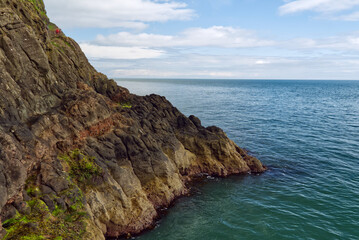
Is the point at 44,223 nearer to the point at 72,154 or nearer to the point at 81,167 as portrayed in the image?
the point at 81,167

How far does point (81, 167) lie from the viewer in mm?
22594

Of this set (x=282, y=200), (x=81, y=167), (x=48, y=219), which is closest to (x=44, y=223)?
(x=48, y=219)

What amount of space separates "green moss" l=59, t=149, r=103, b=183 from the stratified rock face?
86mm

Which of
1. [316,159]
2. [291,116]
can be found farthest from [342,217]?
[291,116]

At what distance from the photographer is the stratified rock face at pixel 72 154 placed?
17.2 meters

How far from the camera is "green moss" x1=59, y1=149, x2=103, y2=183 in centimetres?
2216

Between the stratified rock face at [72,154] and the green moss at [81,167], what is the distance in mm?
86

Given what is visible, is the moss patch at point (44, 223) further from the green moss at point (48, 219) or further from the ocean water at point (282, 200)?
the ocean water at point (282, 200)

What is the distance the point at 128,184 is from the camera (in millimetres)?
25109

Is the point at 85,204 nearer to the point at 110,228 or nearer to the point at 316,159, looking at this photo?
the point at 110,228

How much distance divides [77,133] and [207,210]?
16.0 metres

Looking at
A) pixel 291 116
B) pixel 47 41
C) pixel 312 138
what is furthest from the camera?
pixel 291 116

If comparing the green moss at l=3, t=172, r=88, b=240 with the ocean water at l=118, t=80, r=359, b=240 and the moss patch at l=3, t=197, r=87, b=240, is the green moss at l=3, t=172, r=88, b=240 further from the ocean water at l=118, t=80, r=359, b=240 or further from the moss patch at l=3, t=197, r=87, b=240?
the ocean water at l=118, t=80, r=359, b=240

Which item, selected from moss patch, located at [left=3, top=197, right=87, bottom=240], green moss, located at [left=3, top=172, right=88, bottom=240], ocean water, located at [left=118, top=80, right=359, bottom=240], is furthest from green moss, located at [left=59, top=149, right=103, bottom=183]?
ocean water, located at [left=118, top=80, right=359, bottom=240]
